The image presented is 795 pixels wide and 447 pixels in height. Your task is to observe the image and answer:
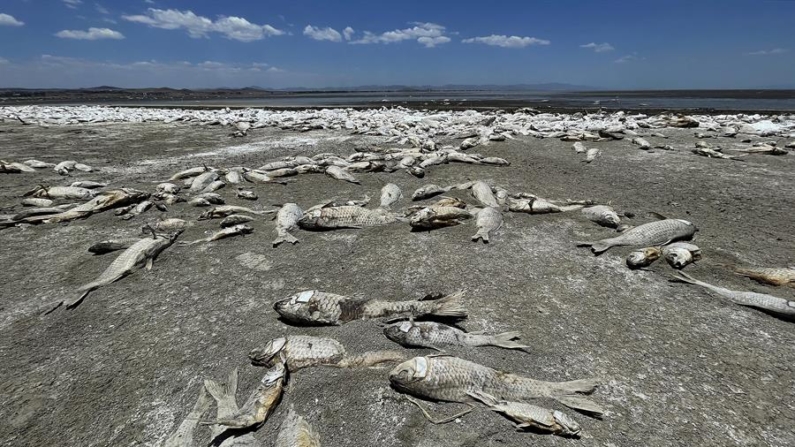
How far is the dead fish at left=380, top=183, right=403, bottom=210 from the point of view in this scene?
27.7ft

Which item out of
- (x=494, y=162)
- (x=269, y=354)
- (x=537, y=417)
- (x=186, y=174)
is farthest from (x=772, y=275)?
(x=186, y=174)

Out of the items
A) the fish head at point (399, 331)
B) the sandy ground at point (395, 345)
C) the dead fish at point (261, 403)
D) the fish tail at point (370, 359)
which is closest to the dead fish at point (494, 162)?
the sandy ground at point (395, 345)

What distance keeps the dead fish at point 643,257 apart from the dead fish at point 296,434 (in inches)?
190

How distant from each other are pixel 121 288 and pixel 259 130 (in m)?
17.5

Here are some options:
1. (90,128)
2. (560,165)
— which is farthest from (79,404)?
(90,128)

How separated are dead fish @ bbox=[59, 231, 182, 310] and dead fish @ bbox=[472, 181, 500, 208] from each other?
20.0 ft

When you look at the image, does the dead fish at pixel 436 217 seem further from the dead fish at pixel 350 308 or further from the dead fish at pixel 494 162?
the dead fish at pixel 494 162

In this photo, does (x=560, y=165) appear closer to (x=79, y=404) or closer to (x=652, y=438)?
(x=652, y=438)

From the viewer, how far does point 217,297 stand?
193 inches

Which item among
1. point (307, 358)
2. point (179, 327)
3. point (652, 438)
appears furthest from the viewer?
point (179, 327)

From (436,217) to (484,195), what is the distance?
1950mm

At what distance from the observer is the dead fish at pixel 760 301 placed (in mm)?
4188

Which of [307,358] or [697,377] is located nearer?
[697,377]

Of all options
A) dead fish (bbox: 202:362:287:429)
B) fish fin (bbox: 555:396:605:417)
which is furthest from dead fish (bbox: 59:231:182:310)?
fish fin (bbox: 555:396:605:417)
